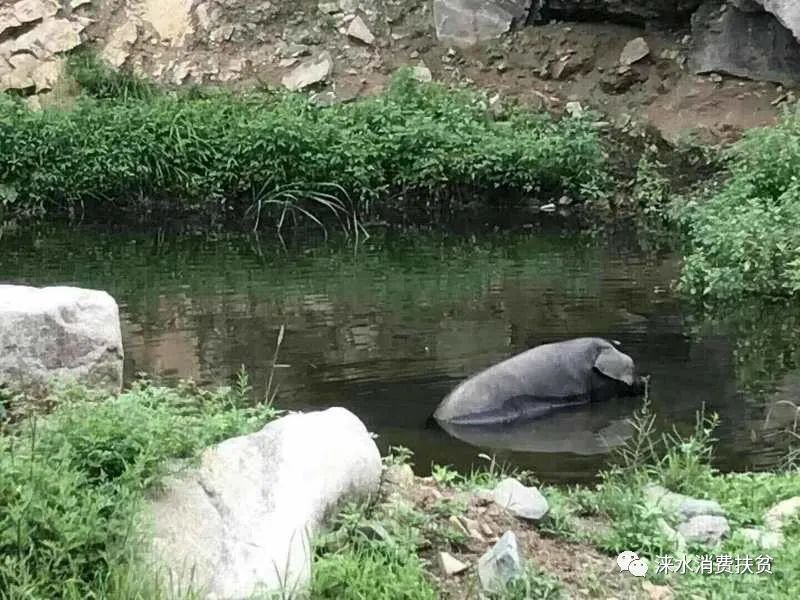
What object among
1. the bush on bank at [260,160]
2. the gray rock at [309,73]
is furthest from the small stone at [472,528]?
the gray rock at [309,73]

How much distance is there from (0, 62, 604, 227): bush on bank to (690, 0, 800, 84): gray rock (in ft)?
7.17

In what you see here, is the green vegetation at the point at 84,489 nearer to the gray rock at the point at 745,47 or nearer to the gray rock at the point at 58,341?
the gray rock at the point at 58,341

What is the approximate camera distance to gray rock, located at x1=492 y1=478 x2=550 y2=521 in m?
4.16

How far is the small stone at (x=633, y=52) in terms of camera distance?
48.2 feet

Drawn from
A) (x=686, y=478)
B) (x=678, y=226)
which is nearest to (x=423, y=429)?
(x=686, y=478)

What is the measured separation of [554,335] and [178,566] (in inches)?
197

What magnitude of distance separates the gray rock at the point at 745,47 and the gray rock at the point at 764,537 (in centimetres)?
1043

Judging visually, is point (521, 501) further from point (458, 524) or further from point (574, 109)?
point (574, 109)

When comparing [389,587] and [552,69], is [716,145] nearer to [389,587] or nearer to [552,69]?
[552,69]

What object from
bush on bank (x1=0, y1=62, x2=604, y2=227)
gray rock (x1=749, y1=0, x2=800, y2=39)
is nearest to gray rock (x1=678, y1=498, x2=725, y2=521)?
bush on bank (x1=0, y1=62, x2=604, y2=227)

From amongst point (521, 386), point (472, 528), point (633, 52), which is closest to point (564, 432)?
point (521, 386)

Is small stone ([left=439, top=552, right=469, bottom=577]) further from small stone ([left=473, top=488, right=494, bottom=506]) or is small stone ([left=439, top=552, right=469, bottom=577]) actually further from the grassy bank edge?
small stone ([left=473, top=488, right=494, bottom=506])

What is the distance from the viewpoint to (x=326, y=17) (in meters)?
15.5

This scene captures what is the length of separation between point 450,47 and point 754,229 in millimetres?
7057
